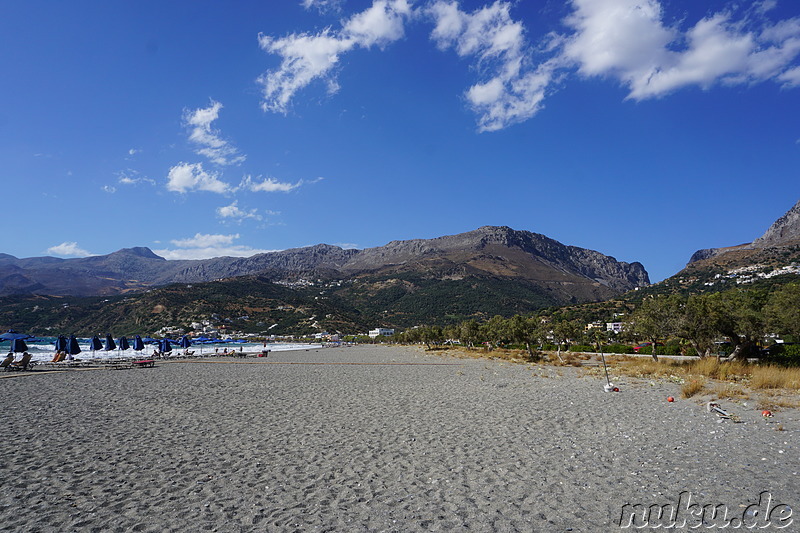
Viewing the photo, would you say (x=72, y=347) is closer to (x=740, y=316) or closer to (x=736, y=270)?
(x=740, y=316)

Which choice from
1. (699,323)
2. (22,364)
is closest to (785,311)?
(699,323)

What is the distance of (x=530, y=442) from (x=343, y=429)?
4000 mm

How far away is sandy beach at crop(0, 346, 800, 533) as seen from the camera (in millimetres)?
4898

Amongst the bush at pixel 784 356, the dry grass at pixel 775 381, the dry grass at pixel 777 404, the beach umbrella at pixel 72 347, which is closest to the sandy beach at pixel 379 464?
the dry grass at pixel 777 404

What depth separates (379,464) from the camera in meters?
6.88

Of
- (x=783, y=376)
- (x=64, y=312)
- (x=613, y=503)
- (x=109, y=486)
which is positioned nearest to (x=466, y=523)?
(x=613, y=503)

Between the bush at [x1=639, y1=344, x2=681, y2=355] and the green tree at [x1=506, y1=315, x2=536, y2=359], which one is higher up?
the green tree at [x1=506, y1=315, x2=536, y2=359]

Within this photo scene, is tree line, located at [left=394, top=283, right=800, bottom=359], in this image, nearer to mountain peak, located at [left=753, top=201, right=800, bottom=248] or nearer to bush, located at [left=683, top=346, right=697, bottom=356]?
bush, located at [left=683, top=346, right=697, bottom=356]

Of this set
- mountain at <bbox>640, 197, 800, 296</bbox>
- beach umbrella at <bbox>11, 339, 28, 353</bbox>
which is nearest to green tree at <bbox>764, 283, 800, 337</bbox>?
beach umbrella at <bbox>11, 339, 28, 353</bbox>

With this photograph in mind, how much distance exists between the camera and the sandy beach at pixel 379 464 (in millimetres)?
4898

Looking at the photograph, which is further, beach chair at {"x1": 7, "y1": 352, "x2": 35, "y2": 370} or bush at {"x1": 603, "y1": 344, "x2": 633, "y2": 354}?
bush at {"x1": 603, "y1": 344, "x2": 633, "y2": 354}

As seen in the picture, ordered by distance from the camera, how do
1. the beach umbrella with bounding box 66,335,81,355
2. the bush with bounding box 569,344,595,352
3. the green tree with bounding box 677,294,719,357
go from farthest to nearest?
the bush with bounding box 569,344,595,352
the beach umbrella with bounding box 66,335,81,355
the green tree with bounding box 677,294,719,357

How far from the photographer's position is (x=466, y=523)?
4.70 m

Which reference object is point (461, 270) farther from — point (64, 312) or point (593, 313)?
point (64, 312)
